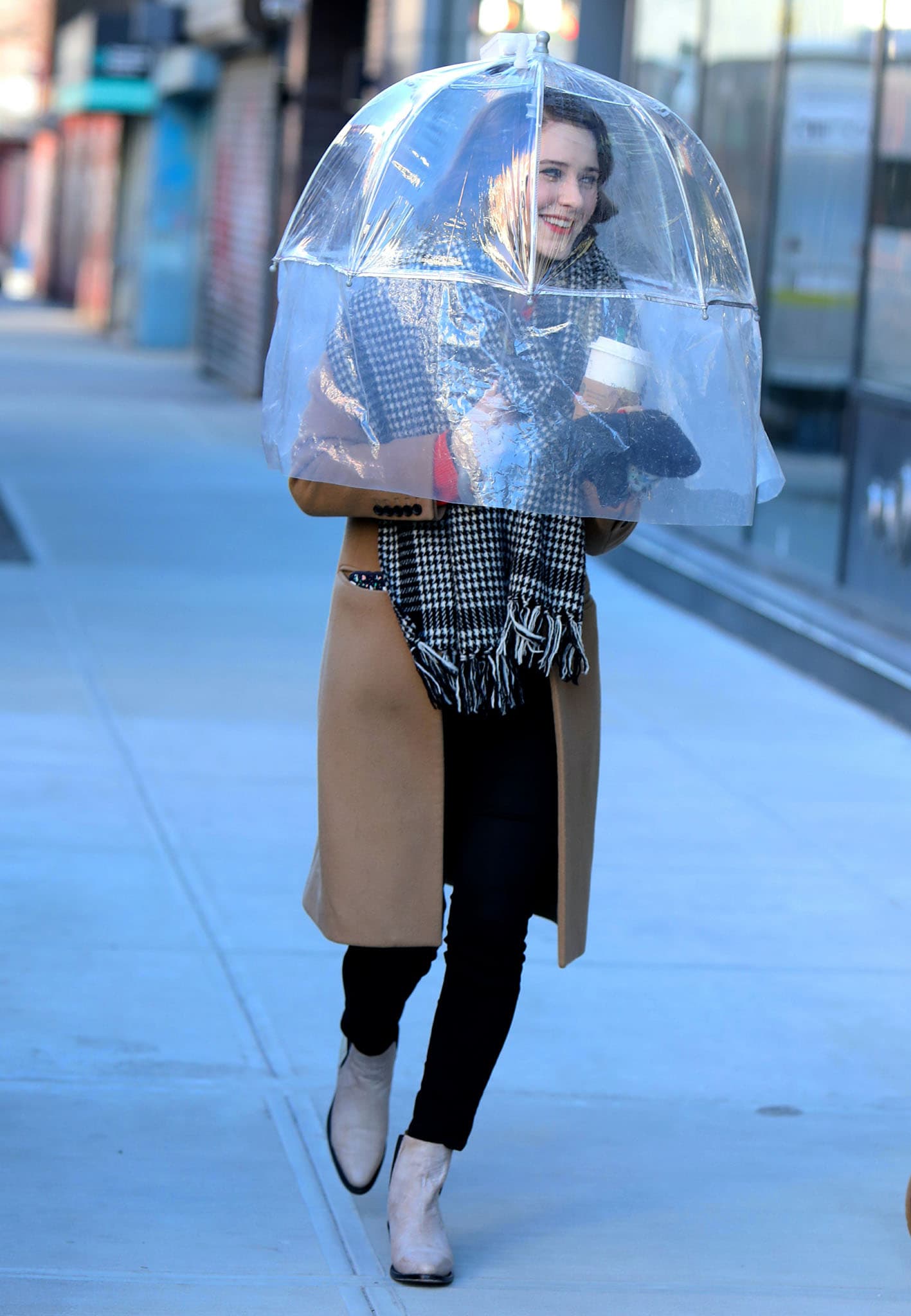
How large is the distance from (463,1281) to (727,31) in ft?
27.6

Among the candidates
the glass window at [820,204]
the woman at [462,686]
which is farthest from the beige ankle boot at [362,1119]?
the glass window at [820,204]

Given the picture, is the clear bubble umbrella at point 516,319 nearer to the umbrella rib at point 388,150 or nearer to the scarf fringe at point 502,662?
the umbrella rib at point 388,150

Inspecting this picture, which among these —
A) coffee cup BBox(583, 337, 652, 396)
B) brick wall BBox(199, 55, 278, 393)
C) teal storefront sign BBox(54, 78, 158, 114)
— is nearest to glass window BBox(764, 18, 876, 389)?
coffee cup BBox(583, 337, 652, 396)

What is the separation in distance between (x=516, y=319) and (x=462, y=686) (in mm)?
545

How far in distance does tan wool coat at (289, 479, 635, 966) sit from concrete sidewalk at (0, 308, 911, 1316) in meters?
0.55

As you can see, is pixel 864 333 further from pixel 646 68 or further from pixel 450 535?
pixel 450 535

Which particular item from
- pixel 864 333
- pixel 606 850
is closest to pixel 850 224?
pixel 864 333

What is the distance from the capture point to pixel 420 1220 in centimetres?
313

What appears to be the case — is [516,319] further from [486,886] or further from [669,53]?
[669,53]

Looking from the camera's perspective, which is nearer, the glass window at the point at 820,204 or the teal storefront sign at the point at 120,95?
the glass window at the point at 820,204

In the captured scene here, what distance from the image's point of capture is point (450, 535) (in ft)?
9.96

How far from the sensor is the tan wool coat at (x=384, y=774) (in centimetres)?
311

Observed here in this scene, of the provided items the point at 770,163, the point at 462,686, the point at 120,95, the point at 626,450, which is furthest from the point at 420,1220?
the point at 120,95

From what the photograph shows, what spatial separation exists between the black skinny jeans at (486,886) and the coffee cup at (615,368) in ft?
1.50
